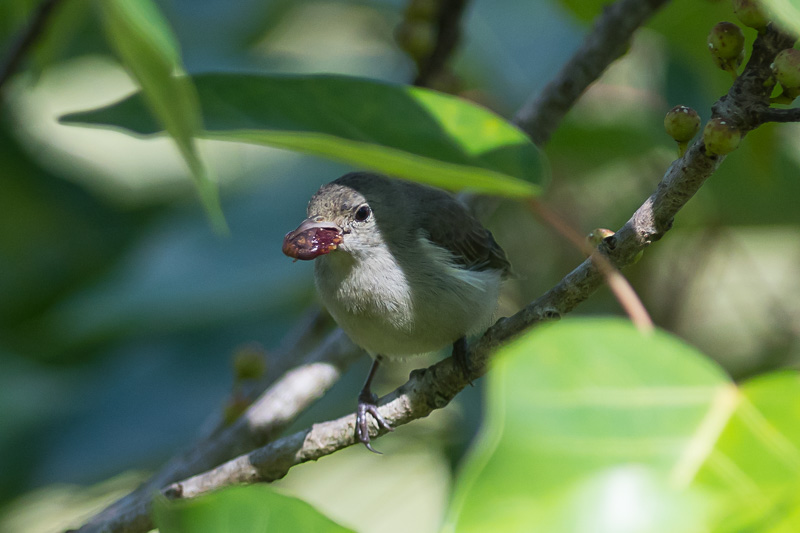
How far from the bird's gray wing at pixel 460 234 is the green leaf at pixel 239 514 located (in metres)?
1.86

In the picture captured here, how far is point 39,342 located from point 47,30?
169 centimetres

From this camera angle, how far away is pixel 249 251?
387 centimetres

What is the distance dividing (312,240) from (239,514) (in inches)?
52.0

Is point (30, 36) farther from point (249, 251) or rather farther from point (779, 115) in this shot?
point (779, 115)

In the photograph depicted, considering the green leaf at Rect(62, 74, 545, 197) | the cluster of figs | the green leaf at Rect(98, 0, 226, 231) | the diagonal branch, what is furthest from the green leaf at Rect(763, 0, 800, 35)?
the diagonal branch

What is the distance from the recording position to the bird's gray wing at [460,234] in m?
3.13

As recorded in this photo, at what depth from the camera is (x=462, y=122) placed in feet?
5.22

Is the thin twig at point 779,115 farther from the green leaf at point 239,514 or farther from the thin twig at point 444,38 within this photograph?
the thin twig at point 444,38

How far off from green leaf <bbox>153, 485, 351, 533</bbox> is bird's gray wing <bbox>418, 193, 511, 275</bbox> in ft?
6.11

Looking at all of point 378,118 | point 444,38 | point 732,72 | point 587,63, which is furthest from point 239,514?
point 444,38

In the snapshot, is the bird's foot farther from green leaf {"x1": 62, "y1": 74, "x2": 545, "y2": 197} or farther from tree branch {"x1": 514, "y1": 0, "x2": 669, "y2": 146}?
tree branch {"x1": 514, "y1": 0, "x2": 669, "y2": 146}

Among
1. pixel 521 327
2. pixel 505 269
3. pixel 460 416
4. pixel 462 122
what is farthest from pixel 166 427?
pixel 462 122

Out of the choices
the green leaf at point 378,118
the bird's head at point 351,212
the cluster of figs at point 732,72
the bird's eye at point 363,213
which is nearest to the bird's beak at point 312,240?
the bird's head at point 351,212

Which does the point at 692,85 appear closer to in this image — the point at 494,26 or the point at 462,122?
the point at 494,26
